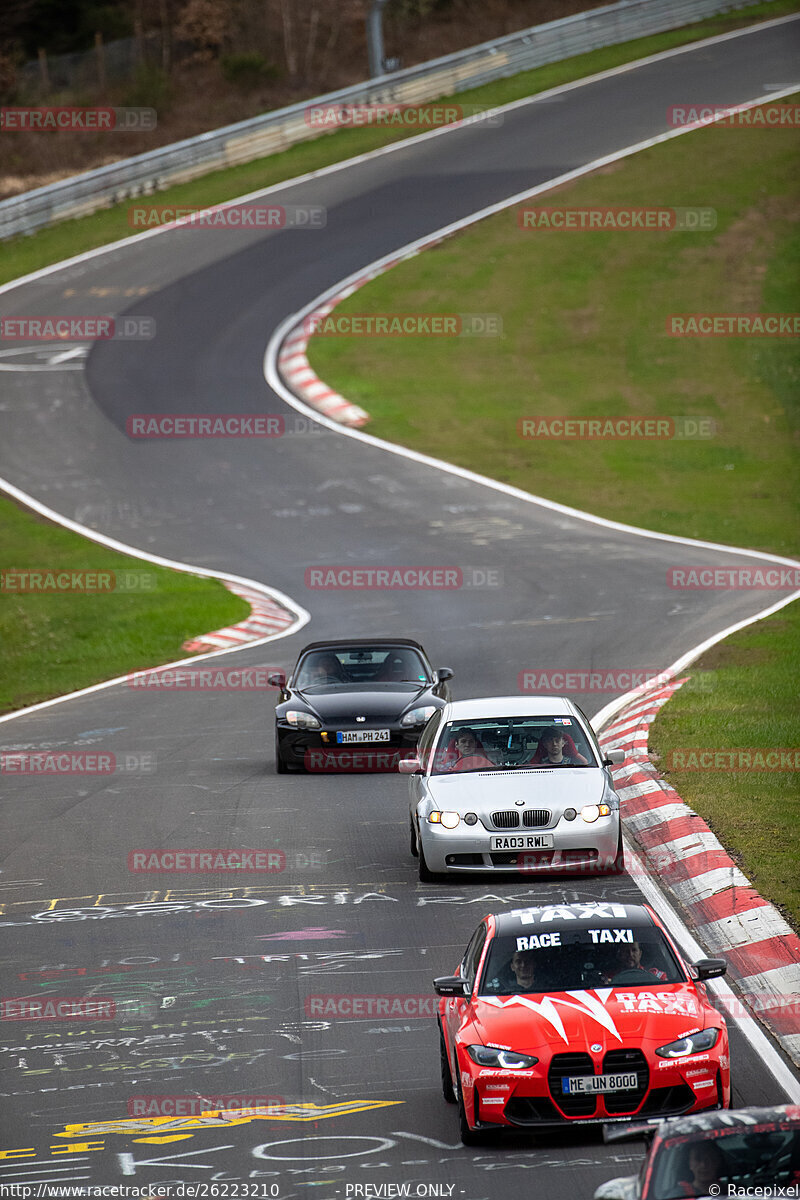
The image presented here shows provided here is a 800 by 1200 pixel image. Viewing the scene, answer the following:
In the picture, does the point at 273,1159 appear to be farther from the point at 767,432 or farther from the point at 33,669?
the point at 767,432

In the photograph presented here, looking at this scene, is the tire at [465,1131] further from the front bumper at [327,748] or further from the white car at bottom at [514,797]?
the front bumper at [327,748]

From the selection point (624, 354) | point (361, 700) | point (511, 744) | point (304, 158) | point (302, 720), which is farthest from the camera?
point (304, 158)

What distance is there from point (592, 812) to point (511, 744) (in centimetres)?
123

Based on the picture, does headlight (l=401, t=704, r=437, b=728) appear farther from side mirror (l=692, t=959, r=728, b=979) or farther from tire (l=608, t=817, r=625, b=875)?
side mirror (l=692, t=959, r=728, b=979)

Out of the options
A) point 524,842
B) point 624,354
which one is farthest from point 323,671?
point 624,354

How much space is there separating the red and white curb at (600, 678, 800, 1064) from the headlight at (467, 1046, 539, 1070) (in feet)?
5.99

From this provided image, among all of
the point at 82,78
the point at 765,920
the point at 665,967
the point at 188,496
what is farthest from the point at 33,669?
the point at 82,78

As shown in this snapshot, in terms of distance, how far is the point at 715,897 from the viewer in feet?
38.1

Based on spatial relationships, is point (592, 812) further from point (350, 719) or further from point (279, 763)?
point (279, 763)

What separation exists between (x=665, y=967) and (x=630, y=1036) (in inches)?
25.6

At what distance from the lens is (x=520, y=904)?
11883mm

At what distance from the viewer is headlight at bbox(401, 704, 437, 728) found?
57.3 feet

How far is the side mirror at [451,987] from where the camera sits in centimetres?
806

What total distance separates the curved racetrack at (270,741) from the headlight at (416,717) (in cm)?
96
